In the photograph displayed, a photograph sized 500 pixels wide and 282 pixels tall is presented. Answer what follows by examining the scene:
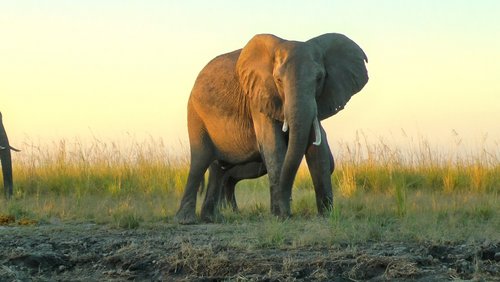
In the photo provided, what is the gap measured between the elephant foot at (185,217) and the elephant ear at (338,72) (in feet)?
5.44

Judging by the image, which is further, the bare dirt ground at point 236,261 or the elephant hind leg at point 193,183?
the elephant hind leg at point 193,183

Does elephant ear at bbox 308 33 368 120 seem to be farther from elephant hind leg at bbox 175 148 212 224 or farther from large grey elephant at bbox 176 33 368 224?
elephant hind leg at bbox 175 148 212 224

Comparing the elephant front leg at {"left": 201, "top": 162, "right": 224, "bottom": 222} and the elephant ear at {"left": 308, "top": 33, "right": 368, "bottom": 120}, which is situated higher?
the elephant ear at {"left": 308, "top": 33, "right": 368, "bottom": 120}

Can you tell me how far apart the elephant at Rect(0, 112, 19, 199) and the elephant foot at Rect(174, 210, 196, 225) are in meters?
3.76

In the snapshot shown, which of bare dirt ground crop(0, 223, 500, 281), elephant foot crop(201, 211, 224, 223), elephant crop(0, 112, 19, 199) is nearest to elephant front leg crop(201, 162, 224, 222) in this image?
elephant foot crop(201, 211, 224, 223)

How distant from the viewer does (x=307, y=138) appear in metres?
8.95

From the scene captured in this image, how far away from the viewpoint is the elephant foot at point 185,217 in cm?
976

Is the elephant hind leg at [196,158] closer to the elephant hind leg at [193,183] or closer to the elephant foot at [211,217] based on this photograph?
the elephant hind leg at [193,183]

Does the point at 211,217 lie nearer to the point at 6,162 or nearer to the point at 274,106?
the point at 274,106

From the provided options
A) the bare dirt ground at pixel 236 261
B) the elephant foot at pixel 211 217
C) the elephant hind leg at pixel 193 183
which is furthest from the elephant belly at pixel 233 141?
the bare dirt ground at pixel 236 261

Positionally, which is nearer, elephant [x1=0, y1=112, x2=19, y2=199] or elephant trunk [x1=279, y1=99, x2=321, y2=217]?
elephant trunk [x1=279, y1=99, x2=321, y2=217]

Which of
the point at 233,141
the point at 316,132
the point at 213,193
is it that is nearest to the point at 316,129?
the point at 316,132

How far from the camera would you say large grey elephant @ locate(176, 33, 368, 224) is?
8.96 meters

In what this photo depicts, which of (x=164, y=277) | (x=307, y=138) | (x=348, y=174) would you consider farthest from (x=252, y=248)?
(x=348, y=174)
